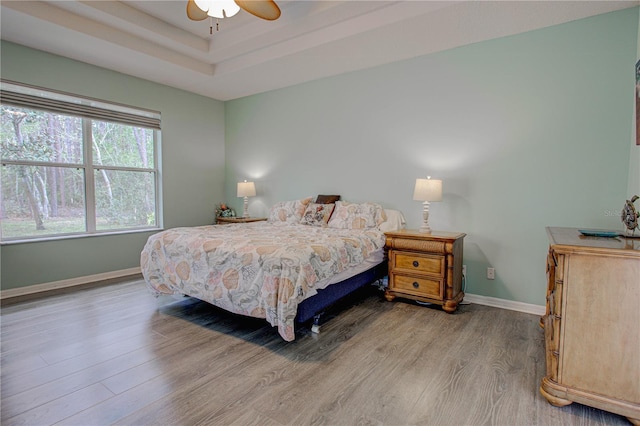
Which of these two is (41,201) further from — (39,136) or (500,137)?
(500,137)

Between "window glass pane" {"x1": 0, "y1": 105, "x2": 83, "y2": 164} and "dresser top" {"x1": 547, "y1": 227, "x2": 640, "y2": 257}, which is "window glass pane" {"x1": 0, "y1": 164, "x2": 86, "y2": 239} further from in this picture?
"dresser top" {"x1": 547, "y1": 227, "x2": 640, "y2": 257}

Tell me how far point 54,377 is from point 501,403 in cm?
A: 255

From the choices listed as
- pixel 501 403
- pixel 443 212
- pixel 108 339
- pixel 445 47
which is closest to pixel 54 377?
pixel 108 339

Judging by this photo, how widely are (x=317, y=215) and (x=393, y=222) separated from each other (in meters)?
0.93

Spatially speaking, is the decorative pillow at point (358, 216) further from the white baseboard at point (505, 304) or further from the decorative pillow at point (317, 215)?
the white baseboard at point (505, 304)

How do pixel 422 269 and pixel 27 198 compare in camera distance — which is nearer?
pixel 422 269

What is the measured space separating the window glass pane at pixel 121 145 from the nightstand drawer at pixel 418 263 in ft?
12.3

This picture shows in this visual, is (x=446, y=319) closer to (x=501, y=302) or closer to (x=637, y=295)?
(x=501, y=302)

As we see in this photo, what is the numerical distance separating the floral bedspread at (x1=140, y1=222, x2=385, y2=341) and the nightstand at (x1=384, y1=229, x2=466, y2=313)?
247 millimetres

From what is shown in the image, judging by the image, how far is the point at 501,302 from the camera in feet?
10.5

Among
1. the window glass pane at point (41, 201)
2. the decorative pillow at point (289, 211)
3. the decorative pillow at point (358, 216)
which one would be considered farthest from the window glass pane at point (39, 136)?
the decorative pillow at point (358, 216)

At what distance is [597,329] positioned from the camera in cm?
163

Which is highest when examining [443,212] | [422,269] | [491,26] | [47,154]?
[491,26]

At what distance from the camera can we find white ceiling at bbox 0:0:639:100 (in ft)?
9.02
